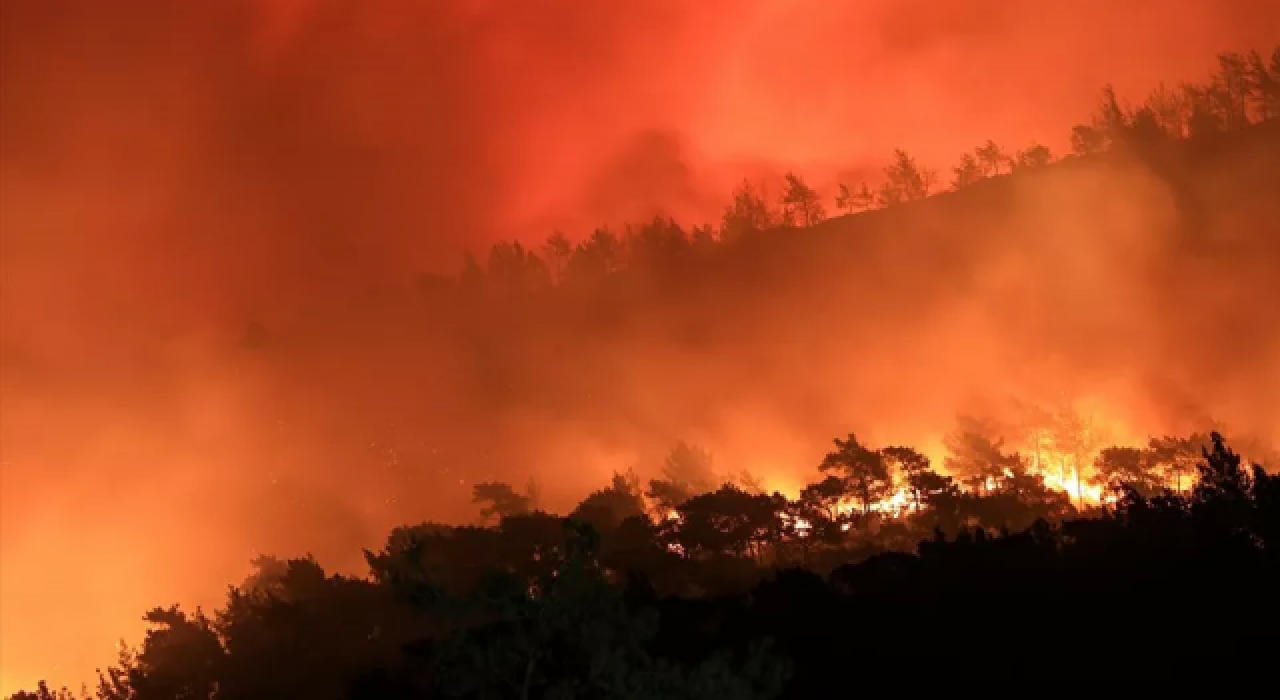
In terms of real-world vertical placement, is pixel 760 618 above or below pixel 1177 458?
below

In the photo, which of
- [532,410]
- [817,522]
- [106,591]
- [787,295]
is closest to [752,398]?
[787,295]

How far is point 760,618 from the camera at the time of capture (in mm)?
34594

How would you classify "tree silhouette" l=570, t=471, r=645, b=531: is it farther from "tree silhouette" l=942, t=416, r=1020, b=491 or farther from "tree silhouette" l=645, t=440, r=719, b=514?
"tree silhouette" l=942, t=416, r=1020, b=491

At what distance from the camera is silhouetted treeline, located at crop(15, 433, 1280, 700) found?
17.0m

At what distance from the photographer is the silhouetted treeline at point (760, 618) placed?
17.0 meters

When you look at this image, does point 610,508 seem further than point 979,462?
No

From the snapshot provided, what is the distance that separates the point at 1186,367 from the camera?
136 meters

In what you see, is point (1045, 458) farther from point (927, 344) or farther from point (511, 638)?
point (511, 638)

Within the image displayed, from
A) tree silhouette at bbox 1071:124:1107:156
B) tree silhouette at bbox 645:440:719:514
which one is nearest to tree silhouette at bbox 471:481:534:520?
tree silhouette at bbox 645:440:719:514

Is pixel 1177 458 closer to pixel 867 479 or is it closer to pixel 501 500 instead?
pixel 867 479

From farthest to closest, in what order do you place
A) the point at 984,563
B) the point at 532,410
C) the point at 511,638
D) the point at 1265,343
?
1. the point at 532,410
2. the point at 1265,343
3. the point at 984,563
4. the point at 511,638

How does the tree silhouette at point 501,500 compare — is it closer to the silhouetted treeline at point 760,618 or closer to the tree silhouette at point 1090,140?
the silhouetted treeline at point 760,618

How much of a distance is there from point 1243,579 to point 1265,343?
120 meters

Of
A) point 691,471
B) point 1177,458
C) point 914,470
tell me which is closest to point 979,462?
point 914,470
